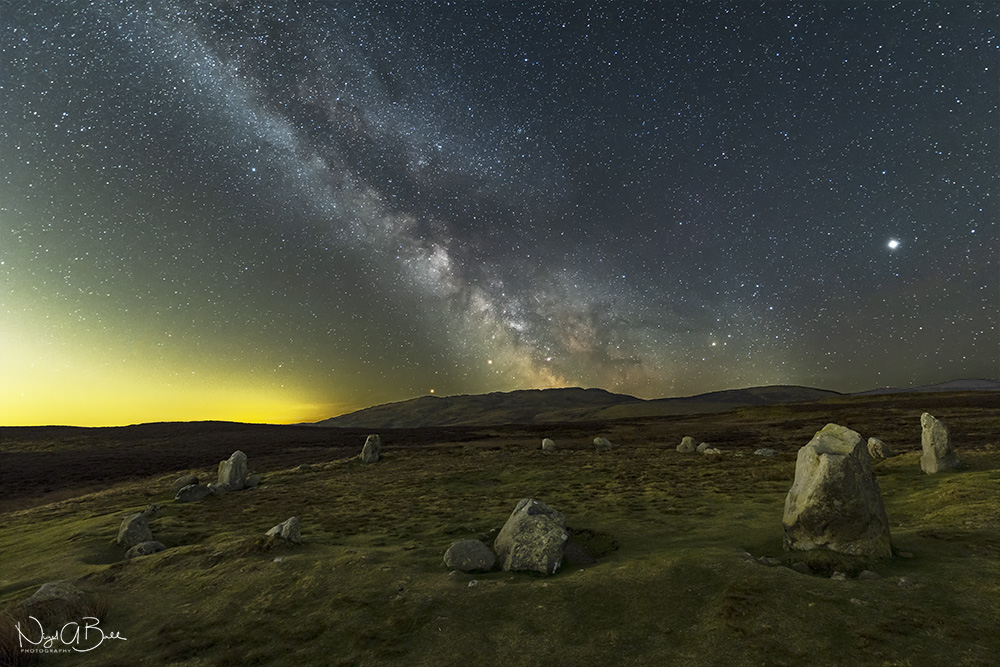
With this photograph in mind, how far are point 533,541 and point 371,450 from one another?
32253mm

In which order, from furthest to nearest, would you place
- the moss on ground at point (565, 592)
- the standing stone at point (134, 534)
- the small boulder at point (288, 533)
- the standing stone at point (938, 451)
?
1. the standing stone at point (938, 451)
2. the standing stone at point (134, 534)
3. the small boulder at point (288, 533)
4. the moss on ground at point (565, 592)

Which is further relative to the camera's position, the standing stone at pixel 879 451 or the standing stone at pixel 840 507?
the standing stone at pixel 879 451

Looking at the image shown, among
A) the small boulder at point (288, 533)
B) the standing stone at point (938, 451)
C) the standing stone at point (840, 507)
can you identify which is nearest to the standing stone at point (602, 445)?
the standing stone at point (938, 451)

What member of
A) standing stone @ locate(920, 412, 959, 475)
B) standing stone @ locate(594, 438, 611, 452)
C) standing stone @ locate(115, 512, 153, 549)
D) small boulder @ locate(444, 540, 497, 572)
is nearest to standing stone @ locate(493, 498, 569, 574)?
small boulder @ locate(444, 540, 497, 572)

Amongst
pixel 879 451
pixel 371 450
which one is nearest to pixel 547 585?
pixel 879 451

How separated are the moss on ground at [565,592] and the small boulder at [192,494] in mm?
6397

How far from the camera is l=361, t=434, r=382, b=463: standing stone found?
1593 inches

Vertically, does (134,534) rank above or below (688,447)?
above

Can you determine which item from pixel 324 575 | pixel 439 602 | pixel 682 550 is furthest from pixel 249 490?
pixel 682 550

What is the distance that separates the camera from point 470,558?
460 inches

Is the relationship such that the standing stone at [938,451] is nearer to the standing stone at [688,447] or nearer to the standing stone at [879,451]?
the standing stone at [879,451]

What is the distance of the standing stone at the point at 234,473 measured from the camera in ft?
95.2

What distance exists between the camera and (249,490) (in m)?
29.2

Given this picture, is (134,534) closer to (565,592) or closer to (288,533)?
(288,533)
